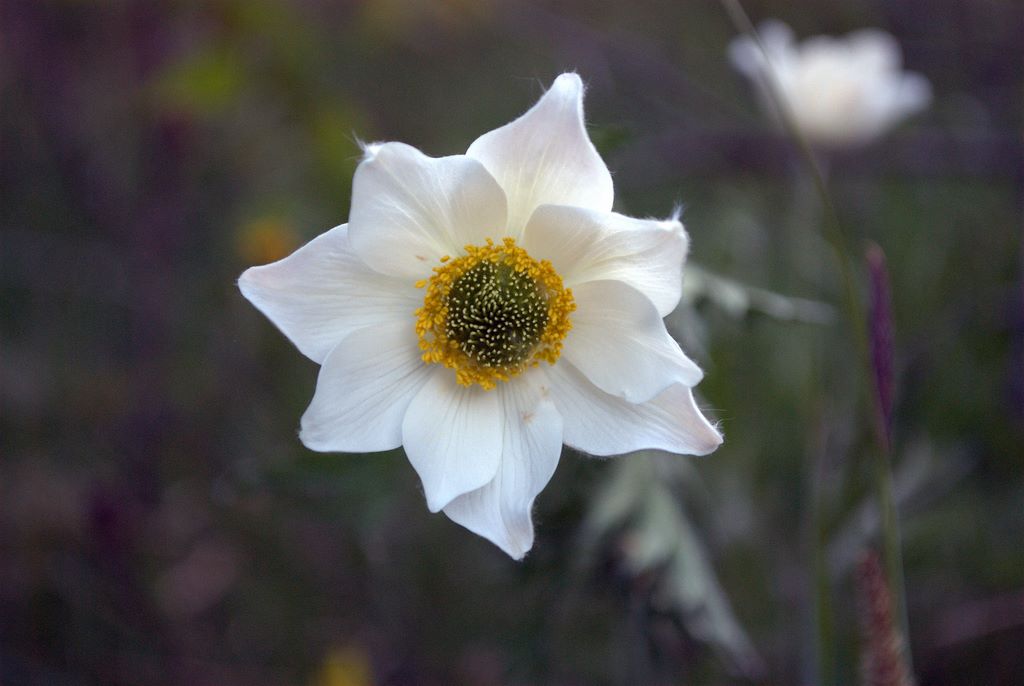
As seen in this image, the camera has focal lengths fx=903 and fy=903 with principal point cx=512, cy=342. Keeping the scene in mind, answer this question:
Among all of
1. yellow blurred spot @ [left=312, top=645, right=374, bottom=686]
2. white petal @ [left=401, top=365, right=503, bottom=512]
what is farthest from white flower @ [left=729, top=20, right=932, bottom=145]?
yellow blurred spot @ [left=312, top=645, right=374, bottom=686]

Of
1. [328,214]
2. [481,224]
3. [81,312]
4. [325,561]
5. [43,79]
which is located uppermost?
[481,224]

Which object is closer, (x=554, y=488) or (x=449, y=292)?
(x=449, y=292)

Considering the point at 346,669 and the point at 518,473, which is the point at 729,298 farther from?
the point at 346,669

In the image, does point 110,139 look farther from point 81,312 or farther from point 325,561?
point 325,561

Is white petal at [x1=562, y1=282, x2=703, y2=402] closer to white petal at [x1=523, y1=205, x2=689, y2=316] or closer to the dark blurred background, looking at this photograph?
white petal at [x1=523, y1=205, x2=689, y2=316]

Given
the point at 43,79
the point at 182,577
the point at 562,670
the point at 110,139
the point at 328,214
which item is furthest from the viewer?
the point at 110,139

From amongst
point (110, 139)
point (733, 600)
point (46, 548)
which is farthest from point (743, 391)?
point (110, 139)

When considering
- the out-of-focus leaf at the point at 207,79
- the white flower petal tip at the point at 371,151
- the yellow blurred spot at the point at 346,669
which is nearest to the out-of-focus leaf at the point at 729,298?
the white flower petal tip at the point at 371,151
